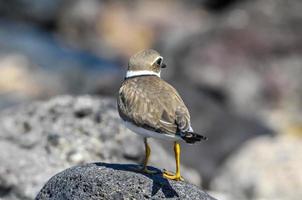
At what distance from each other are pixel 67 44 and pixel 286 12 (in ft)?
33.0

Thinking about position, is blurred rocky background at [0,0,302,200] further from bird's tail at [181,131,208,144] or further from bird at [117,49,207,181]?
bird's tail at [181,131,208,144]

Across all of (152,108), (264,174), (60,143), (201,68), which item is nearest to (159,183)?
(152,108)

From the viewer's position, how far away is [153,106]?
10.0m

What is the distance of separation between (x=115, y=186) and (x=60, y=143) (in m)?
3.29

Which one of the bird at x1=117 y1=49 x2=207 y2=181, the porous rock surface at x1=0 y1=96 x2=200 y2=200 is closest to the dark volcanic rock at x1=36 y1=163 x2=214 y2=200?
the bird at x1=117 y1=49 x2=207 y2=181

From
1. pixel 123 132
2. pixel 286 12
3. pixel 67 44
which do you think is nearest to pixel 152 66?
pixel 123 132

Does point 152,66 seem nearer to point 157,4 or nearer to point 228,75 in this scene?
point 228,75

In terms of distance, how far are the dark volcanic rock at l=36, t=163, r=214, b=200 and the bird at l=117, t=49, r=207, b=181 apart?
0.67 feet

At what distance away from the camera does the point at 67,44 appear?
137ft

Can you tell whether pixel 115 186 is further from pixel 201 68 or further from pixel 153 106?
pixel 201 68

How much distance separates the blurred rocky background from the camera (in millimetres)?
17312

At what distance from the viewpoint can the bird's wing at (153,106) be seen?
A: 973 cm

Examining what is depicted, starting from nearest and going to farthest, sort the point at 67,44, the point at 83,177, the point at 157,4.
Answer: the point at 83,177 < the point at 67,44 < the point at 157,4

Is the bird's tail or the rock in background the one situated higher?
the bird's tail
